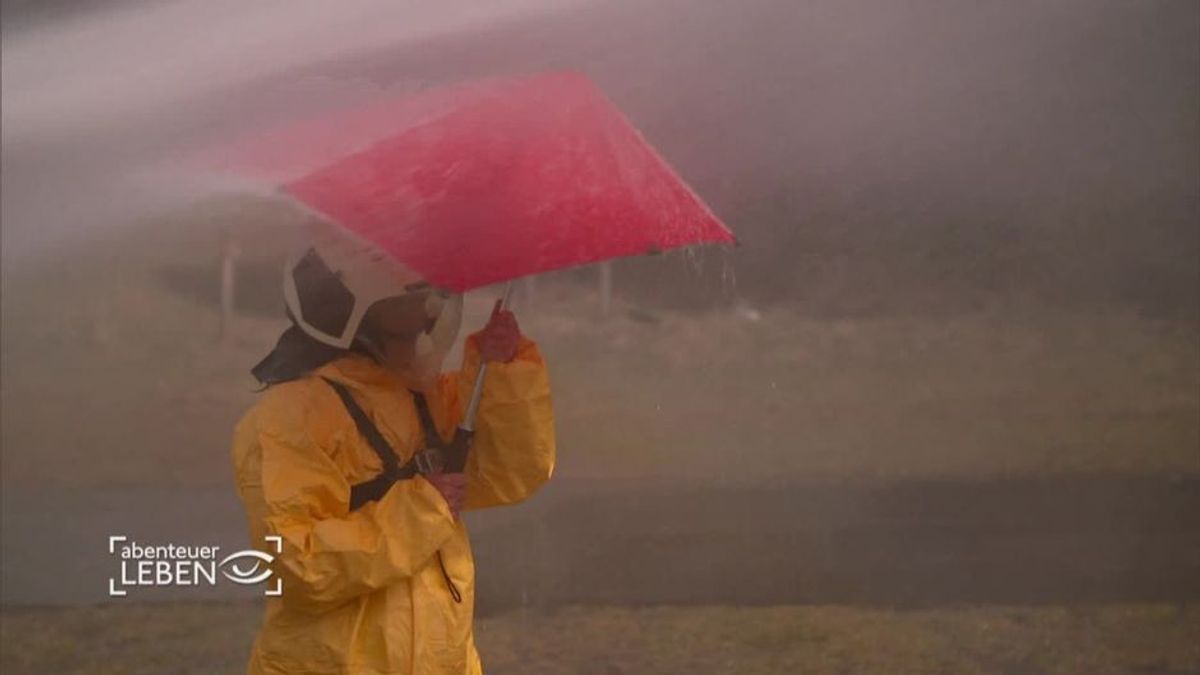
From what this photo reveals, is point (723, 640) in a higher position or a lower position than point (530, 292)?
lower

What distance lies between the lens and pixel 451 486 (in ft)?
8.53

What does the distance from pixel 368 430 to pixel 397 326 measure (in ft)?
0.61

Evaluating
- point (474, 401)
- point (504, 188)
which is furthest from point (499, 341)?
point (504, 188)

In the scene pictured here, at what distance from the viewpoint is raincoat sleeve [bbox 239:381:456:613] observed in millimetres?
2459

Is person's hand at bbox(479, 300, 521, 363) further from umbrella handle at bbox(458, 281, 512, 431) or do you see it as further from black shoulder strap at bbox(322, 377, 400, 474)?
black shoulder strap at bbox(322, 377, 400, 474)

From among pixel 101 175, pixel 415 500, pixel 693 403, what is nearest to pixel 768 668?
pixel 693 403

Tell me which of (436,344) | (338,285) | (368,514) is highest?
(338,285)

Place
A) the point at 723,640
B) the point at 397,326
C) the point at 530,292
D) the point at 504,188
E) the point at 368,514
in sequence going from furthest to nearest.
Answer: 1. the point at 723,640
2. the point at 530,292
3. the point at 397,326
4. the point at 368,514
5. the point at 504,188

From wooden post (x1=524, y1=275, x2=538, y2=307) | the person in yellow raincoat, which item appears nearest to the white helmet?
the person in yellow raincoat

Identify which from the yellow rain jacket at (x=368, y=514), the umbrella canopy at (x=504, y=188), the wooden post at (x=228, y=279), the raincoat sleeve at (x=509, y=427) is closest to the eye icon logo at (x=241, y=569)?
the wooden post at (x=228, y=279)

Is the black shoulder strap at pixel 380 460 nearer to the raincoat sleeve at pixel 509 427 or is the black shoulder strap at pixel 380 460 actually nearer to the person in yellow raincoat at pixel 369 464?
the person in yellow raincoat at pixel 369 464
